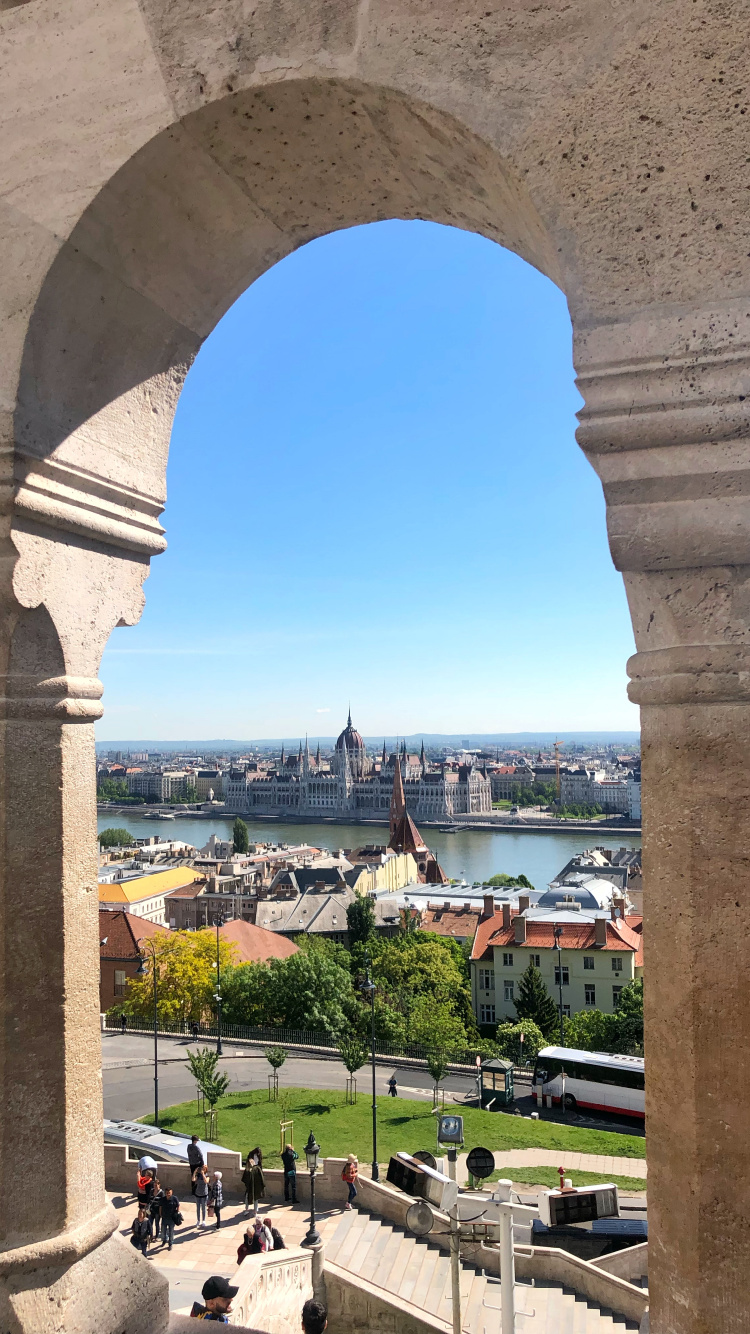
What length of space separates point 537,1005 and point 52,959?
32.3 m

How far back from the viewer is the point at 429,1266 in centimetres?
962

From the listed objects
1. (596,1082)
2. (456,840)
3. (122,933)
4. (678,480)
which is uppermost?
(678,480)

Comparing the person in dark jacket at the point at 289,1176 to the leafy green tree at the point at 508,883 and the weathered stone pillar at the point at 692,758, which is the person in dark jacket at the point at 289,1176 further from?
the leafy green tree at the point at 508,883

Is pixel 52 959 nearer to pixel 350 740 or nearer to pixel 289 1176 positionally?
pixel 289 1176

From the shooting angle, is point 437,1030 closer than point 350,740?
Yes

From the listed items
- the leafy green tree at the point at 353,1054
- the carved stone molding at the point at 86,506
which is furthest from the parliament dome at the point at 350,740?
the carved stone molding at the point at 86,506

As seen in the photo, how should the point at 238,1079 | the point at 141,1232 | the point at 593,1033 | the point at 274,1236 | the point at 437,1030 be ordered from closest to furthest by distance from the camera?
the point at 141,1232 < the point at 274,1236 < the point at 238,1079 < the point at 593,1033 < the point at 437,1030

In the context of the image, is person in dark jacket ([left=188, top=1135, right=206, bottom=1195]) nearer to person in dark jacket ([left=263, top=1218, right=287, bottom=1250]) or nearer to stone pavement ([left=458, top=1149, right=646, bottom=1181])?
person in dark jacket ([left=263, top=1218, right=287, bottom=1250])

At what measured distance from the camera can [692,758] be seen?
1.42 m

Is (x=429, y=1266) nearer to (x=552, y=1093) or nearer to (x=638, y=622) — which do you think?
(x=638, y=622)

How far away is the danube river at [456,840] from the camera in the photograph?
79.8 meters

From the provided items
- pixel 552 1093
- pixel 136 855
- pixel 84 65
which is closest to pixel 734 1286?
pixel 84 65

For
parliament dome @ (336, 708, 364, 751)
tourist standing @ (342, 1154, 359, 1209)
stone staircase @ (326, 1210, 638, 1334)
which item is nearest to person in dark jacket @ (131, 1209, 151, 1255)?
stone staircase @ (326, 1210, 638, 1334)

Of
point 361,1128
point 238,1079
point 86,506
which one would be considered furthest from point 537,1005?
point 86,506
